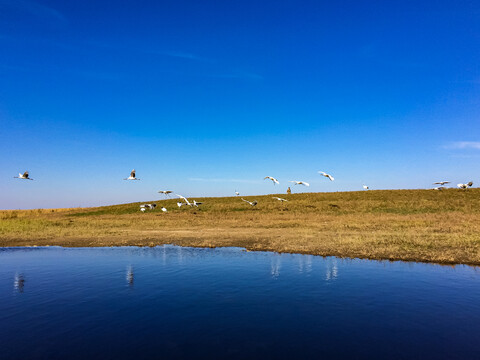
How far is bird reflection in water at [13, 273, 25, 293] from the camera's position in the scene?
1644 centimetres

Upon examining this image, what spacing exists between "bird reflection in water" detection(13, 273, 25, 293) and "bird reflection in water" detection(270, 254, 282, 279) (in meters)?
12.7

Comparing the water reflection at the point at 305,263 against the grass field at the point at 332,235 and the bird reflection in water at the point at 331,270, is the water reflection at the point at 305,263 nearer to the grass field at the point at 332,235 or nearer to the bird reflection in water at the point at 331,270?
the bird reflection in water at the point at 331,270

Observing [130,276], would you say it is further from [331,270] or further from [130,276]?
[331,270]

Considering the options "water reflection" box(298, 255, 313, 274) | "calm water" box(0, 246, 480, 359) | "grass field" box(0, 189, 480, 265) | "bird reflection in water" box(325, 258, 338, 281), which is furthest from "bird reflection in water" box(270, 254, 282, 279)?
"bird reflection in water" box(325, 258, 338, 281)

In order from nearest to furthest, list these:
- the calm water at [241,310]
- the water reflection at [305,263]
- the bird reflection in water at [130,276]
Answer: the calm water at [241,310] → the bird reflection in water at [130,276] → the water reflection at [305,263]

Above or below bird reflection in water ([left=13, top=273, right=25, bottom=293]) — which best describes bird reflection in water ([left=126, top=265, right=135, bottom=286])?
below

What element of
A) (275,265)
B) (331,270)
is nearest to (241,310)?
(331,270)

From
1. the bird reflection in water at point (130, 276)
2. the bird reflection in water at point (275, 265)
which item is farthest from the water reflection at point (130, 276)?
the bird reflection in water at point (275, 265)

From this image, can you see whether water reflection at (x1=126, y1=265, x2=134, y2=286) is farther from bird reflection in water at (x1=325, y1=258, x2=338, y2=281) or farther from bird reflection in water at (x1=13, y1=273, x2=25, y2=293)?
bird reflection in water at (x1=325, y1=258, x2=338, y2=281)

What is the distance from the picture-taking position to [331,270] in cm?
1902

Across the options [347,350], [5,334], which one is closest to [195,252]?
[5,334]

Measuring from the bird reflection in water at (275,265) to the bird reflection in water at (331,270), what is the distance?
8.87ft

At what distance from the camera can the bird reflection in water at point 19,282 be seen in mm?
16438

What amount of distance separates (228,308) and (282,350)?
3.92 metres
